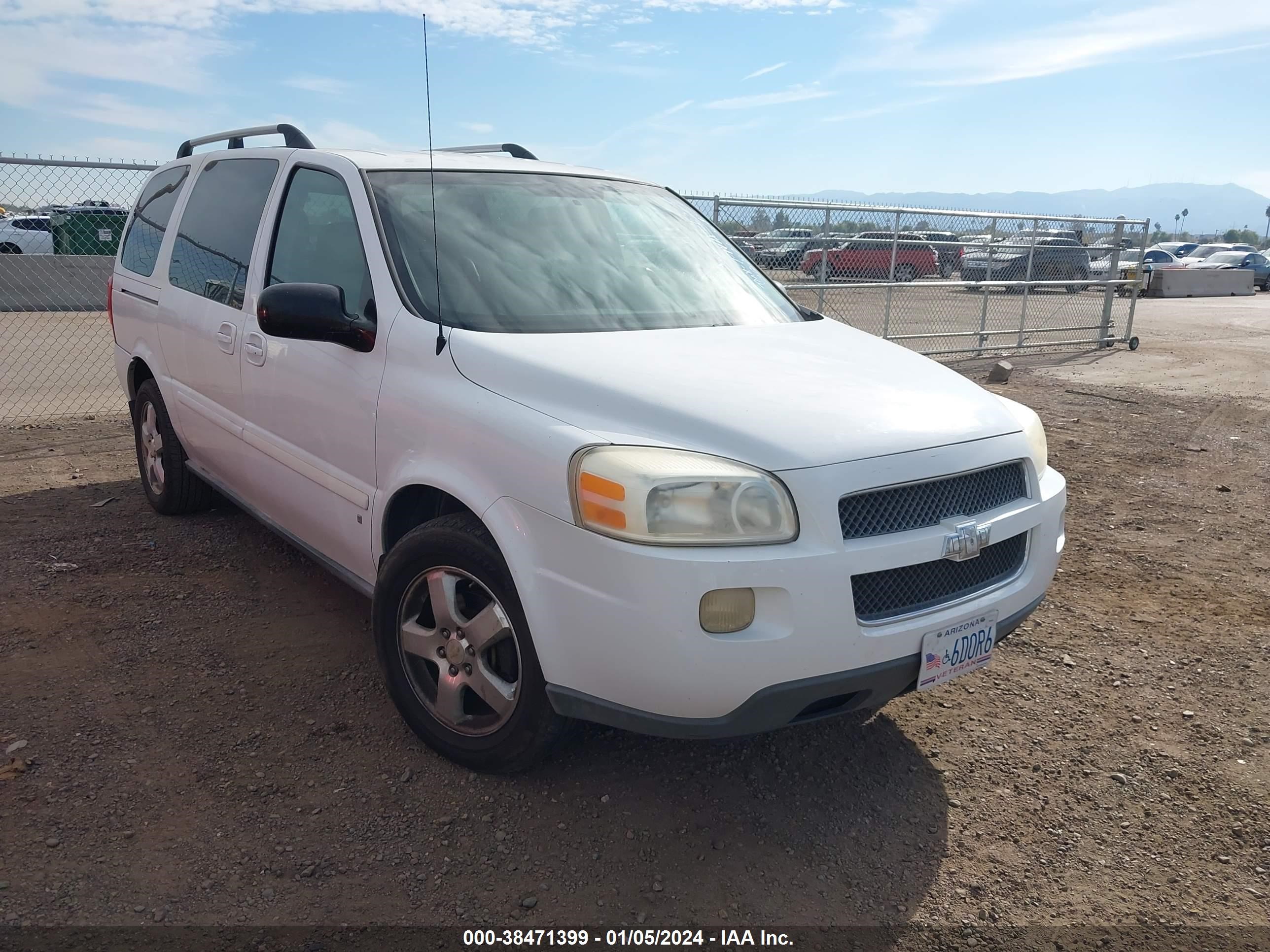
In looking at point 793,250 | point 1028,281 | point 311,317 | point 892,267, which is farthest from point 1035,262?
point 311,317

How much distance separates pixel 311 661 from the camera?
12.5 feet

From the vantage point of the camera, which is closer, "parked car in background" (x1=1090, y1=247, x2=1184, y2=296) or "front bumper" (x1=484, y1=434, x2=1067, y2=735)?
"front bumper" (x1=484, y1=434, x2=1067, y2=735)

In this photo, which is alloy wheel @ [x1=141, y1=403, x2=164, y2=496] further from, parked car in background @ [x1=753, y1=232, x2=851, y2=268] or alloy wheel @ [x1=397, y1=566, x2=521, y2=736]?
parked car in background @ [x1=753, y1=232, x2=851, y2=268]

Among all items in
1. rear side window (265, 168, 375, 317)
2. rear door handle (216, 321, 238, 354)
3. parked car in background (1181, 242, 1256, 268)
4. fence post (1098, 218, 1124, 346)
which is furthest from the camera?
parked car in background (1181, 242, 1256, 268)

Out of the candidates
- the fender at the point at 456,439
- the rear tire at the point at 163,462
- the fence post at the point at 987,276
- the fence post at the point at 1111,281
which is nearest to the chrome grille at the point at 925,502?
the fender at the point at 456,439

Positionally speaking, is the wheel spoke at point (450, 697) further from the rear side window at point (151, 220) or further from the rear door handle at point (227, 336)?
the rear side window at point (151, 220)

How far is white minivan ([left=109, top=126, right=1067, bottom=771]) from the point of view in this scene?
2463 mm

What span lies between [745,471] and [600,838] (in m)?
1.14

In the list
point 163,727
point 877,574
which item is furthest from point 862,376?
point 163,727

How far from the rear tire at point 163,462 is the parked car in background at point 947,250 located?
9815 mm

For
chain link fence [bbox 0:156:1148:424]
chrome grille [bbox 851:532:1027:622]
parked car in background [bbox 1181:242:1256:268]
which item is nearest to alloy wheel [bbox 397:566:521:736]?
chrome grille [bbox 851:532:1027:622]

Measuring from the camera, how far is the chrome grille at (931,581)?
2.59 metres

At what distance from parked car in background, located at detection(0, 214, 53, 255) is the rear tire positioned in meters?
9.31

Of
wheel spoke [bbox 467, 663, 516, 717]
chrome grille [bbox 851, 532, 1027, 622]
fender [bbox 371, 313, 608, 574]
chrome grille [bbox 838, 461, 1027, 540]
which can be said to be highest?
fender [bbox 371, 313, 608, 574]
